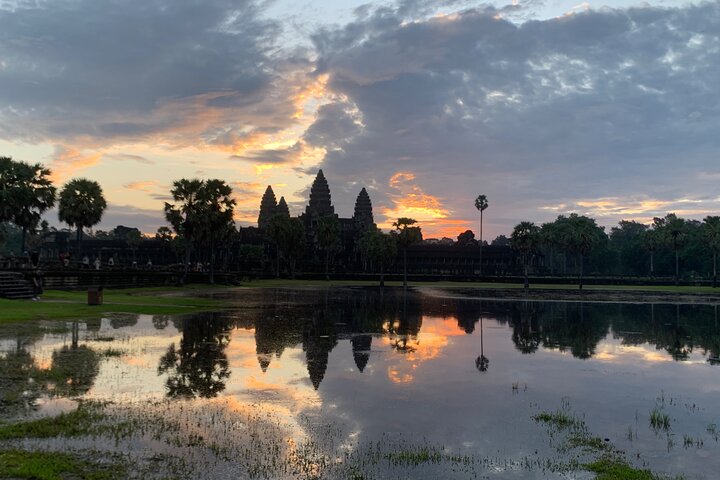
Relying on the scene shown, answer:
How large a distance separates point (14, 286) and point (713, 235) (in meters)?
109

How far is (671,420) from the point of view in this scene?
37.9 ft

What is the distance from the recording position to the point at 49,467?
740 centimetres

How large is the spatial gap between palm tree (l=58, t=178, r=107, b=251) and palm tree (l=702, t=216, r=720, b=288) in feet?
311

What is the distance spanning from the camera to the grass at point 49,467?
7.19 m

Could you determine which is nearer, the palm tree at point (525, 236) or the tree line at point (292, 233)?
the tree line at point (292, 233)

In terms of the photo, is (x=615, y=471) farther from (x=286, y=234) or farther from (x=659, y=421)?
(x=286, y=234)

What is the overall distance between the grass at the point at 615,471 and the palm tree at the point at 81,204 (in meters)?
61.0

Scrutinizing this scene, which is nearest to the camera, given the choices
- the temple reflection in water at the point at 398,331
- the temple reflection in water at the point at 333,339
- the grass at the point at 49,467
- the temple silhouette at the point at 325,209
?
the grass at the point at 49,467

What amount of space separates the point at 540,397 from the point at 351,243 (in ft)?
450

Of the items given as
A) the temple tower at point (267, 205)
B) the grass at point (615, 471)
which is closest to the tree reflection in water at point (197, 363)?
the grass at point (615, 471)

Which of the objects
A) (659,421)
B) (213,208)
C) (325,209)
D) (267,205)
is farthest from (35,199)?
(267,205)

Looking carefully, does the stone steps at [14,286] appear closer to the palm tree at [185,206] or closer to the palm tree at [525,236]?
the palm tree at [185,206]

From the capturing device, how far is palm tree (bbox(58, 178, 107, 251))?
194ft

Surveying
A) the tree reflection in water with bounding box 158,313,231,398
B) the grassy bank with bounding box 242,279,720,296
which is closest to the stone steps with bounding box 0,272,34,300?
the tree reflection in water with bounding box 158,313,231,398
